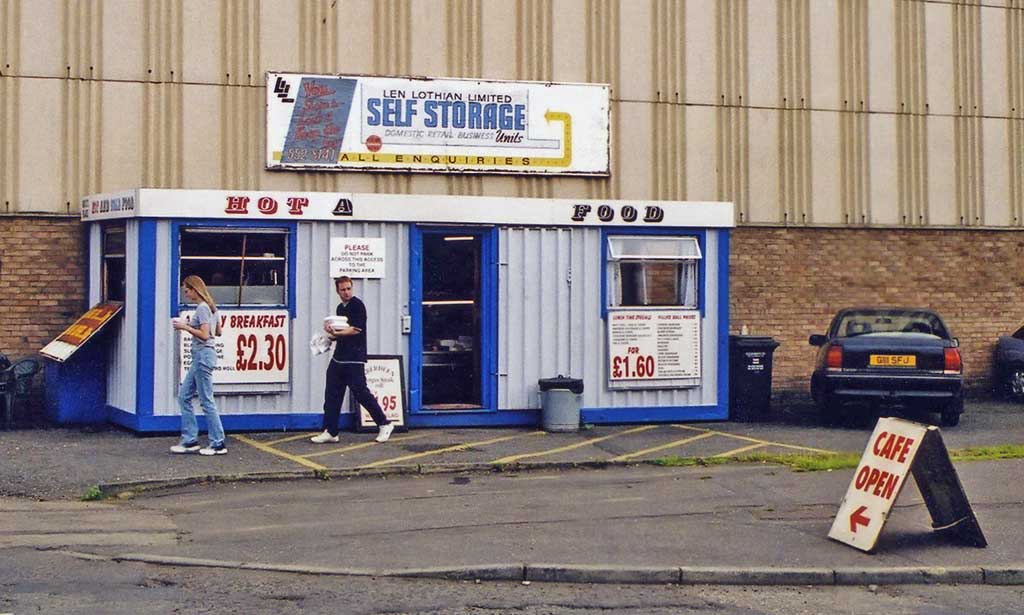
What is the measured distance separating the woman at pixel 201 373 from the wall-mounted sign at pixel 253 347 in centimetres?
164

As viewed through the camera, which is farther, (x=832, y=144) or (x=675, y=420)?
(x=832, y=144)

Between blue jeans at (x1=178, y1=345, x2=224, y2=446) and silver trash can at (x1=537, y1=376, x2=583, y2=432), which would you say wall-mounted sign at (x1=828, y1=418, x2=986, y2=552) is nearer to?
silver trash can at (x1=537, y1=376, x2=583, y2=432)

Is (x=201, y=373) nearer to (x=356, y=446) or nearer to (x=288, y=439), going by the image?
(x=288, y=439)

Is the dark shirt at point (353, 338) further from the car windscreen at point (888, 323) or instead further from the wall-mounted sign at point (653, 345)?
the car windscreen at point (888, 323)

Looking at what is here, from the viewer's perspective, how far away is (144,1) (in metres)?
17.6

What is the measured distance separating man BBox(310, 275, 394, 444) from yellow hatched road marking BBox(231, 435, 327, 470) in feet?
1.95

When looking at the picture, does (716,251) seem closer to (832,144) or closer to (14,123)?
(832,144)

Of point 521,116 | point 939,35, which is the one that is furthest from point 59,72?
point 939,35

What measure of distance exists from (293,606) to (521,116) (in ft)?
38.3

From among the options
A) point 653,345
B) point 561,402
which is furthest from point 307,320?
point 653,345

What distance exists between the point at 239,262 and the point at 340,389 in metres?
2.16

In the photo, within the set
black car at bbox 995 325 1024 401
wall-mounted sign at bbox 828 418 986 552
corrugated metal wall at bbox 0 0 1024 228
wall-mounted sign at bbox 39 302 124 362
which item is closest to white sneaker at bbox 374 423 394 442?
wall-mounted sign at bbox 39 302 124 362

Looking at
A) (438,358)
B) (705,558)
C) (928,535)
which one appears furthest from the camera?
(438,358)

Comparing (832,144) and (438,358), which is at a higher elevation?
(832,144)
